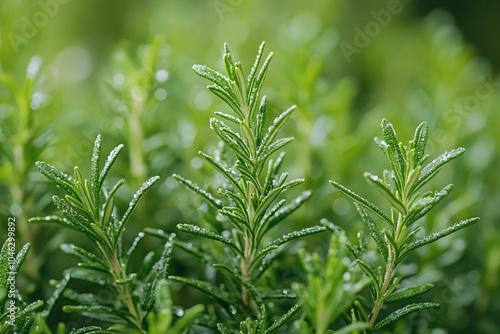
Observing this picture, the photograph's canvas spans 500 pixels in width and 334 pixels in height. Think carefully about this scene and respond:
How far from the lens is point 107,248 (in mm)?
444

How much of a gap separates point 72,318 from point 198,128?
1.03 ft

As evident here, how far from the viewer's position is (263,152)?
0.43m

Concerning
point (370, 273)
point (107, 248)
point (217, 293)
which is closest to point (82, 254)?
point (107, 248)

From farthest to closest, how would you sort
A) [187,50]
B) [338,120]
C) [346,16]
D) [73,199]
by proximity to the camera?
[346,16], [187,50], [338,120], [73,199]

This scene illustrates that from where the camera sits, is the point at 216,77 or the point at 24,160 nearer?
the point at 216,77

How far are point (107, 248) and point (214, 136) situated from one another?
1.11 feet

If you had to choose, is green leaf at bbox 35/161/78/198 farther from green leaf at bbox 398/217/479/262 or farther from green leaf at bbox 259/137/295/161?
green leaf at bbox 398/217/479/262

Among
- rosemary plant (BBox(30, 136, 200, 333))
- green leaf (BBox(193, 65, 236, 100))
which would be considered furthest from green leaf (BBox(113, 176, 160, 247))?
green leaf (BBox(193, 65, 236, 100))

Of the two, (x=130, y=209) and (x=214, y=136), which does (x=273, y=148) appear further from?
(x=214, y=136)

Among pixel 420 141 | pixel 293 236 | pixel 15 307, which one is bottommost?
pixel 15 307

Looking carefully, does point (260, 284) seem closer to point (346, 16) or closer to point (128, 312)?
point (128, 312)

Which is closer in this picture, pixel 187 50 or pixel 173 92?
pixel 173 92

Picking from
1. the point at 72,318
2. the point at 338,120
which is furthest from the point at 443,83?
the point at 72,318

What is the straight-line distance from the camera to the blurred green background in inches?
23.9
